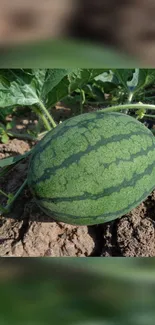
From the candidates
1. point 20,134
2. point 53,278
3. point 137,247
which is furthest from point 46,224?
point 53,278

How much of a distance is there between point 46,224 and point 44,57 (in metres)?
1.27

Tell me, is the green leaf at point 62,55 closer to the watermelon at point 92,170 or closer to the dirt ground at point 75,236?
the watermelon at point 92,170

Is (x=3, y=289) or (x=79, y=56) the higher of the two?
(x=79, y=56)

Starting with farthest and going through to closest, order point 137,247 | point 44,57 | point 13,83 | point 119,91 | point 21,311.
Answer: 1. point 119,91
2. point 13,83
3. point 137,247
4. point 21,311
5. point 44,57

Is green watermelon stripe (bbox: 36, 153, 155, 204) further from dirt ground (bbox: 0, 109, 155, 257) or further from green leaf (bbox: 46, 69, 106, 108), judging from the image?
green leaf (bbox: 46, 69, 106, 108)

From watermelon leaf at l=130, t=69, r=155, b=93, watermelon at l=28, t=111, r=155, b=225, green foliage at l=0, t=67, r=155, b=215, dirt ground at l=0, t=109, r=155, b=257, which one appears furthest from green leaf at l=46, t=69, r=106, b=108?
dirt ground at l=0, t=109, r=155, b=257

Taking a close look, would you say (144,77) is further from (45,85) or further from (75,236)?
(75,236)

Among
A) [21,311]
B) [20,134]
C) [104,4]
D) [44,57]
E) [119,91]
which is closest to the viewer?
[104,4]

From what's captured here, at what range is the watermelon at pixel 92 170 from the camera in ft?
5.19

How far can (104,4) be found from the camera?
572mm

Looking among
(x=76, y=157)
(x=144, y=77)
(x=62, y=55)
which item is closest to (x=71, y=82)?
(x=144, y=77)

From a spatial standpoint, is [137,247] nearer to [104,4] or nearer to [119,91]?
[119,91]

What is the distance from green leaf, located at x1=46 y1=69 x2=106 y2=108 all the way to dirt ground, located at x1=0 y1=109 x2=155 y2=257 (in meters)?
0.50

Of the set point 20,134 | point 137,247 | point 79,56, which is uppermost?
point 79,56
